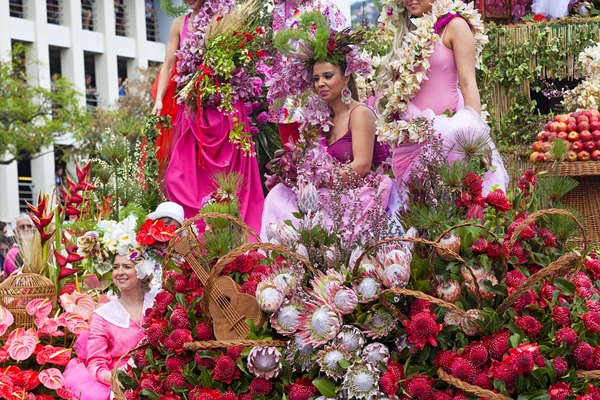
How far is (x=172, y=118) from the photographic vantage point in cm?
737

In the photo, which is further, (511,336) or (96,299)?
(96,299)

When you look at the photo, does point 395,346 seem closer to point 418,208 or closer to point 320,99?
point 418,208

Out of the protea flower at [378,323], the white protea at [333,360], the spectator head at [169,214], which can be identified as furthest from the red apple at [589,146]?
the white protea at [333,360]

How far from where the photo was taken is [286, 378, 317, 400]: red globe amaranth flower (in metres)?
3.17

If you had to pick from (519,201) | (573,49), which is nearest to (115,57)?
(573,49)

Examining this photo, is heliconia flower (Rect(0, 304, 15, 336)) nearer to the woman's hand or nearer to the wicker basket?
the wicker basket

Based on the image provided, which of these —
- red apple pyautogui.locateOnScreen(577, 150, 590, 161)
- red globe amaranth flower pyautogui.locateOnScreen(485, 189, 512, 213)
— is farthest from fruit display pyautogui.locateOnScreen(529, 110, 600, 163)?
red globe amaranth flower pyautogui.locateOnScreen(485, 189, 512, 213)

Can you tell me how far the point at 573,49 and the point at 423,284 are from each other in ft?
21.7

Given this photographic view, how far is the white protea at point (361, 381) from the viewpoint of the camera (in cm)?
308

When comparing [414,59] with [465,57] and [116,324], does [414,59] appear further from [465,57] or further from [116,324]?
[116,324]

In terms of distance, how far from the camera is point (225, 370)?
329 cm

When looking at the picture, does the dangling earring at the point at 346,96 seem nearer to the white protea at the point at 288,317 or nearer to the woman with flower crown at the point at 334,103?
the woman with flower crown at the point at 334,103

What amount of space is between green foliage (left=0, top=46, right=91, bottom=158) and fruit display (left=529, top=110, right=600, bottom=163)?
19.2m

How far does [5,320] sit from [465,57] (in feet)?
8.89
